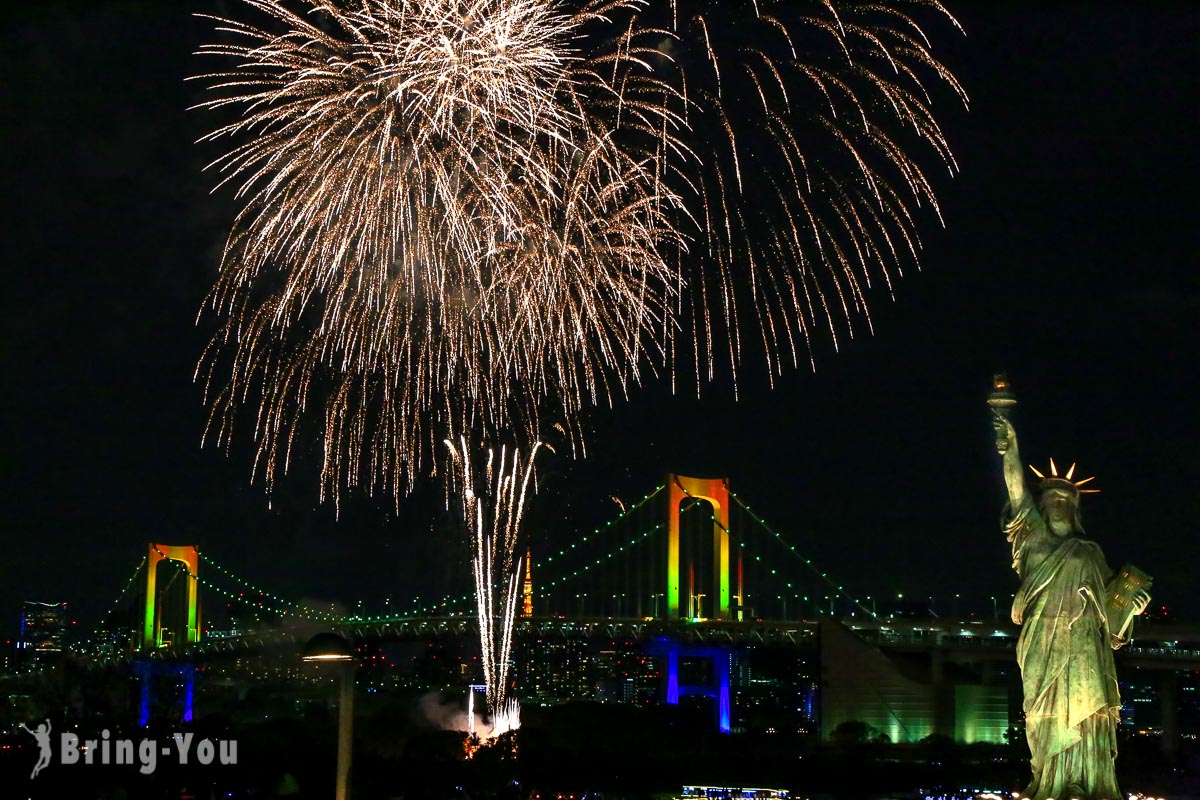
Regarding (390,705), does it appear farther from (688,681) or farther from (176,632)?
(176,632)

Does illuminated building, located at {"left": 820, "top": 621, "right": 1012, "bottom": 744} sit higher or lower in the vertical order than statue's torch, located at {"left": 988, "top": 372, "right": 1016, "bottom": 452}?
lower

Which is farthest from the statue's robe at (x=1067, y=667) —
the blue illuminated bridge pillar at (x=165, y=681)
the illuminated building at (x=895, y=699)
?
the blue illuminated bridge pillar at (x=165, y=681)

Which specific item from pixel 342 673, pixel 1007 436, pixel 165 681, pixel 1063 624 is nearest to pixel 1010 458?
pixel 1007 436

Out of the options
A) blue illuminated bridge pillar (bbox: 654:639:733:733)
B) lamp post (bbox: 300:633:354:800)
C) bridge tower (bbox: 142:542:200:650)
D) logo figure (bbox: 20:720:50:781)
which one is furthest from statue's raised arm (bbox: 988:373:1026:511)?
bridge tower (bbox: 142:542:200:650)

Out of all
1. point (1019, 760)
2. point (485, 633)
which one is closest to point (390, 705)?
point (485, 633)

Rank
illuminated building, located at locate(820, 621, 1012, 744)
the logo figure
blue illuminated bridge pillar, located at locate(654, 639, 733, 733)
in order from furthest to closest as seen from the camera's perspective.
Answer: blue illuminated bridge pillar, located at locate(654, 639, 733, 733) → illuminated building, located at locate(820, 621, 1012, 744) → the logo figure

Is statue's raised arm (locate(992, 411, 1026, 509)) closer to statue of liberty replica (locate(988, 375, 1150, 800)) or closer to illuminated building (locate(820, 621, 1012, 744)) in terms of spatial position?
statue of liberty replica (locate(988, 375, 1150, 800))
